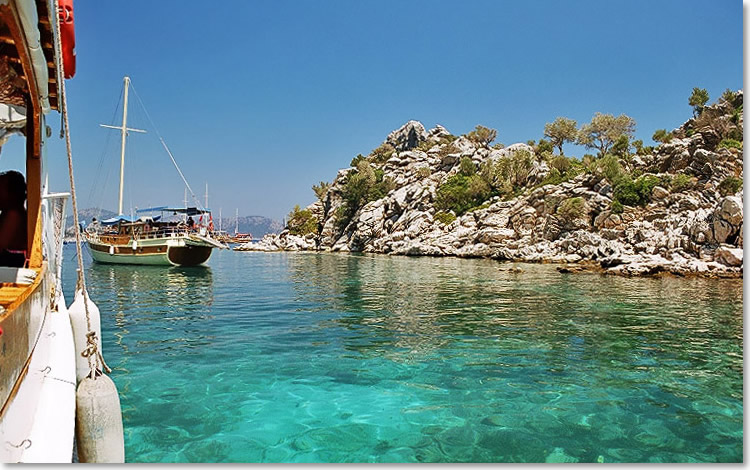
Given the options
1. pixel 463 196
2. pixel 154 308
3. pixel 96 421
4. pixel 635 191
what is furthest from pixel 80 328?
pixel 463 196

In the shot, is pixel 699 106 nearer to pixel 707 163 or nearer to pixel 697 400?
pixel 707 163

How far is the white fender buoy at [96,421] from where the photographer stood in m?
3.81

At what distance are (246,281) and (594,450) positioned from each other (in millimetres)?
23093

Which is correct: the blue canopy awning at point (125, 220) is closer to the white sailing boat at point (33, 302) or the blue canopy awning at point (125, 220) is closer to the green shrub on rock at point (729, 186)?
the white sailing boat at point (33, 302)

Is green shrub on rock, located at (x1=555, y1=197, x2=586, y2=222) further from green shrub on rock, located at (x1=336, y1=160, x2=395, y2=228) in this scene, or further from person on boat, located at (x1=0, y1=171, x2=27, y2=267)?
person on boat, located at (x1=0, y1=171, x2=27, y2=267)

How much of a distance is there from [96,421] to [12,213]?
150 inches

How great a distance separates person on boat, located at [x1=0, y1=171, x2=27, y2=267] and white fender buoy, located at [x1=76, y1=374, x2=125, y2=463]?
3.14 metres

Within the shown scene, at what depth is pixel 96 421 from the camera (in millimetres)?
3863

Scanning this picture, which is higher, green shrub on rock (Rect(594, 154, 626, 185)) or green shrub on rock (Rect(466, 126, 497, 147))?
green shrub on rock (Rect(466, 126, 497, 147))

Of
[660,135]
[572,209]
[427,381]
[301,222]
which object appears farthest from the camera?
[301,222]

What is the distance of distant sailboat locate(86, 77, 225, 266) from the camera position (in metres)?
34.3

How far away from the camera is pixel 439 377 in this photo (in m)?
8.24

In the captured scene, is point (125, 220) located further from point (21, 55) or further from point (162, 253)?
point (21, 55)

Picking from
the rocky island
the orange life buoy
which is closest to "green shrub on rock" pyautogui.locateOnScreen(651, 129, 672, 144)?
the rocky island
